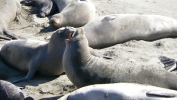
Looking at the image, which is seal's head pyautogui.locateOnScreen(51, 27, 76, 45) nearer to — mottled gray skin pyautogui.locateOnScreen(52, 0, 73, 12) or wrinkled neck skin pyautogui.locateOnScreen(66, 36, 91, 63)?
wrinkled neck skin pyautogui.locateOnScreen(66, 36, 91, 63)

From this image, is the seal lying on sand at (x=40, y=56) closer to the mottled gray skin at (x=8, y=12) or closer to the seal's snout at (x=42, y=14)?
the mottled gray skin at (x=8, y=12)

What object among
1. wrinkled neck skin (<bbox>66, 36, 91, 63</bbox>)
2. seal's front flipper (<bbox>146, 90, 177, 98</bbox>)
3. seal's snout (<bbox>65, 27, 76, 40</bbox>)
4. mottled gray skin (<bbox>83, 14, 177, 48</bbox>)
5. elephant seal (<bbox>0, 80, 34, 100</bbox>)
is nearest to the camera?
seal's front flipper (<bbox>146, 90, 177, 98</bbox>)

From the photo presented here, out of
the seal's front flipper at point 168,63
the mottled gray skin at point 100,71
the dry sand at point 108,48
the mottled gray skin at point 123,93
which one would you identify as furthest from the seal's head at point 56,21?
the mottled gray skin at point 123,93

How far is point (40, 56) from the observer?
7160 mm

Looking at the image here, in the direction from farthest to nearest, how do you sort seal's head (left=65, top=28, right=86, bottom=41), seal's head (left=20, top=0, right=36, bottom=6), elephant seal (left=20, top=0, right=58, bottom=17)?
seal's head (left=20, top=0, right=36, bottom=6) → elephant seal (left=20, top=0, right=58, bottom=17) → seal's head (left=65, top=28, right=86, bottom=41)

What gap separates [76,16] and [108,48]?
5.20 ft

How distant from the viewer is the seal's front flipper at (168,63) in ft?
22.4

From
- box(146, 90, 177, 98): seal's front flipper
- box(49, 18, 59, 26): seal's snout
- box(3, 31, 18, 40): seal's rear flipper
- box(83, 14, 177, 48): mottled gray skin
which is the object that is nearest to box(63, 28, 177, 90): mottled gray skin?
box(146, 90, 177, 98): seal's front flipper

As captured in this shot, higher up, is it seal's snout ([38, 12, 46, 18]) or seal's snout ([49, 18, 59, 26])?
seal's snout ([49, 18, 59, 26])

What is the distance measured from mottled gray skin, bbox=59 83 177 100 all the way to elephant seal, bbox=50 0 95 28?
4.11 meters

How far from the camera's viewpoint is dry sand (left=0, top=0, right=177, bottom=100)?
6513 millimetres

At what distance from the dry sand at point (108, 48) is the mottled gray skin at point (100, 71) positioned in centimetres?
24

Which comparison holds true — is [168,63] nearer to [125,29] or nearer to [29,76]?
[125,29]

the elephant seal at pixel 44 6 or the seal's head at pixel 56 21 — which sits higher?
the seal's head at pixel 56 21
